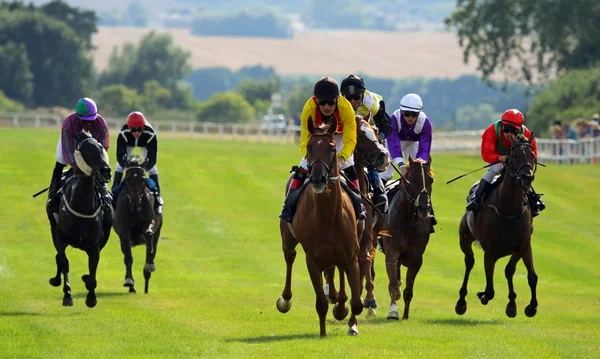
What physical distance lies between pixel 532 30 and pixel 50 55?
56.7m

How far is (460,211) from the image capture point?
36469 mm

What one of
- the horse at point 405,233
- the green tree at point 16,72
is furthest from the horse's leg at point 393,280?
the green tree at point 16,72

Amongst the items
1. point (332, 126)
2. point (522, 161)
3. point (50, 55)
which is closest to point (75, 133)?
point (332, 126)

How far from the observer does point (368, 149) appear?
1650cm

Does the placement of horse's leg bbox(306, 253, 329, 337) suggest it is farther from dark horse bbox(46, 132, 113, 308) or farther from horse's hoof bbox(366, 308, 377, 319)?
dark horse bbox(46, 132, 113, 308)

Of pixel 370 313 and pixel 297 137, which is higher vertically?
pixel 370 313

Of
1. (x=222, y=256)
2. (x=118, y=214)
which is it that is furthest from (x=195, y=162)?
(x=118, y=214)

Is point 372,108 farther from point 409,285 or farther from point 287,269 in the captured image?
point 287,269

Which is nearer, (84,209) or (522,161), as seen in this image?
(522,161)

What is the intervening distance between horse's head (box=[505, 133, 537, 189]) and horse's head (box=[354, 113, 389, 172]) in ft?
6.59

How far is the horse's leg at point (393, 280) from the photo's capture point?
17.8 metres

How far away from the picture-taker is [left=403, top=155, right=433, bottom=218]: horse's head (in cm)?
1761

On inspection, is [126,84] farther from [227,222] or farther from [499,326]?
[499,326]

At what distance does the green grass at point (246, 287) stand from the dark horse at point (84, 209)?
0.70 metres
